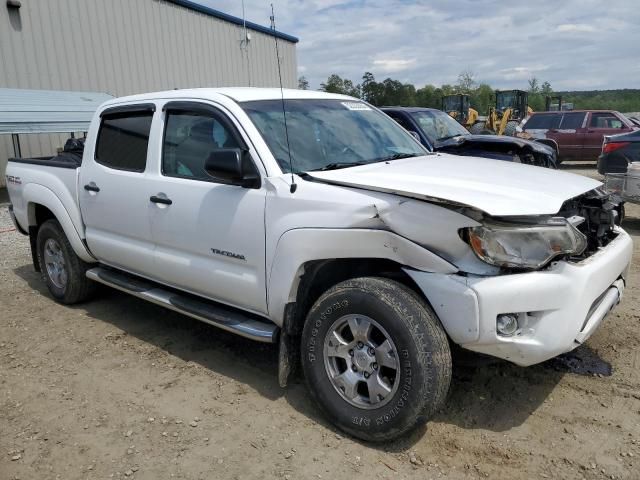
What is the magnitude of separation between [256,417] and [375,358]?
0.88 metres

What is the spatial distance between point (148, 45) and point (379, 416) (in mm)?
16653

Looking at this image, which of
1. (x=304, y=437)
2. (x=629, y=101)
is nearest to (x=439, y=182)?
(x=304, y=437)

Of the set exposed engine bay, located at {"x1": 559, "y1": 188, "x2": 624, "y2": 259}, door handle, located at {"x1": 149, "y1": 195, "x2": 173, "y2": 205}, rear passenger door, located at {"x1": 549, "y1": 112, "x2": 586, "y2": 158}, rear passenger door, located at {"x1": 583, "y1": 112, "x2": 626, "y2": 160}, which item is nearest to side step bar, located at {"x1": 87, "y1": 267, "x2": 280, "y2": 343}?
Result: door handle, located at {"x1": 149, "y1": 195, "x2": 173, "y2": 205}

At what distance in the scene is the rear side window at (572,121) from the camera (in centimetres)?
1670

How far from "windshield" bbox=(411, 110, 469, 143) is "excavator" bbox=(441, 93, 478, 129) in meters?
13.5

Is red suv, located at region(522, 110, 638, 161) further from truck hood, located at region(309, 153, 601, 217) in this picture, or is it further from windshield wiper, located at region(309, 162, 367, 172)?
windshield wiper, located at region(309, 162, 367, 172)

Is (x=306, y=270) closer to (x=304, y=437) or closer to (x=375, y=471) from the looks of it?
(x=304, y=437)

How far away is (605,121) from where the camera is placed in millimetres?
16516

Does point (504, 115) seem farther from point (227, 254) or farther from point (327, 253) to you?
point (327, 253)

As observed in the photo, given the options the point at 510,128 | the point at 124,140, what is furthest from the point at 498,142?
the point at 510,128

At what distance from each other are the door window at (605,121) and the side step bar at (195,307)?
1595 centimetres

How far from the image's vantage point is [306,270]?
3207 mm

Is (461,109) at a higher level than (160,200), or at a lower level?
higher

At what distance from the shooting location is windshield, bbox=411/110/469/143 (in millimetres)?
9227
